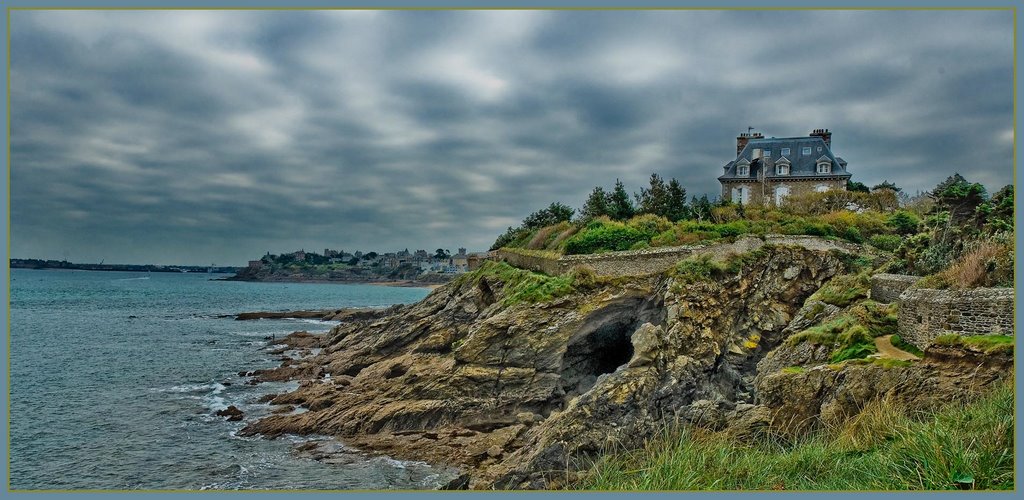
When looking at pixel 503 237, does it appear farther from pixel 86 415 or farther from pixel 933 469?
pixel 933 469

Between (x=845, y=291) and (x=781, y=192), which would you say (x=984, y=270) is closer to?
(x=845, y=291)

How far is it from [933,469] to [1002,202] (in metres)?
17.4

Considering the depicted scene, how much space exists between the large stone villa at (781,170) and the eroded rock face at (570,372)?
13.3 m

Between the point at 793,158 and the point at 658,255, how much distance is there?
65.3 ft

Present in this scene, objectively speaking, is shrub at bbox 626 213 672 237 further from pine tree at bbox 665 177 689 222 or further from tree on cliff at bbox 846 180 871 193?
tree on cliff at bbox 846 180 871 193

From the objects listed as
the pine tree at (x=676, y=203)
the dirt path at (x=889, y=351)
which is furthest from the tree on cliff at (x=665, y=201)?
the dirt path at (x=889, y=351)

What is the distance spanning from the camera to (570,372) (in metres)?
23.7

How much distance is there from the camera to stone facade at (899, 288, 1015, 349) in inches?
469

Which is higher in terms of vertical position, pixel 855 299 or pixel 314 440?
pixel 855 299

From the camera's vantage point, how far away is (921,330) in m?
13.6

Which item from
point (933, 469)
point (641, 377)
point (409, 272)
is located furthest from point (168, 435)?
point (409, 272)

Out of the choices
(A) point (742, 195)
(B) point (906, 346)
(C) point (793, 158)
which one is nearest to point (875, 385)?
(B) point (906, 346)

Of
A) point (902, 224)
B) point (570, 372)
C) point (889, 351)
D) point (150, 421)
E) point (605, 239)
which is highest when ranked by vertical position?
point (902, 224)

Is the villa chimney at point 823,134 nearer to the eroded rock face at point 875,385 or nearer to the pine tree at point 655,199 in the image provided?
the pine tree at point 655,199
